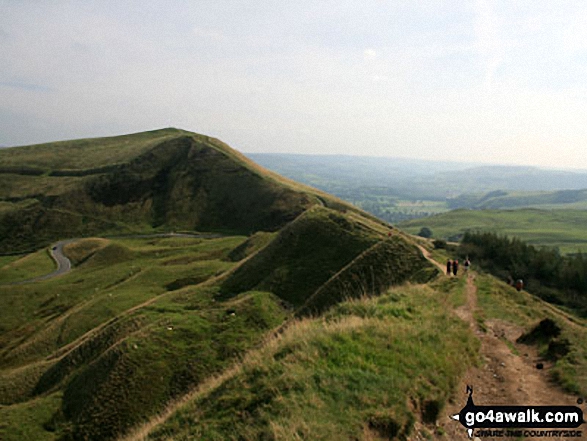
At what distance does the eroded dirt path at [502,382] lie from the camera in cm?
954

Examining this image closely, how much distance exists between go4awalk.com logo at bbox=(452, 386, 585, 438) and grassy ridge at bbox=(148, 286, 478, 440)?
30.2 inches

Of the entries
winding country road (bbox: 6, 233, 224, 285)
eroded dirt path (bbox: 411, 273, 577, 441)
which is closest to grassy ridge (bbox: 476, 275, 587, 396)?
eroded dirt path (bbox: 411, 273, 577, 441)

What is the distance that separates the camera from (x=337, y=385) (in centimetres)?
931

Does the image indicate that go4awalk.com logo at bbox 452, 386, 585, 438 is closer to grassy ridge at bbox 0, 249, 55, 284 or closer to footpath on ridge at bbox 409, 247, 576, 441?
footpath on ridge at bbox 409, 247, 576, 441

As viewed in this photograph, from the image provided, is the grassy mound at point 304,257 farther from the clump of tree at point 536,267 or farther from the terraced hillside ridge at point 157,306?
the clump of tree at point 536,267

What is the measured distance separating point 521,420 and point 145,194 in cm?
13869

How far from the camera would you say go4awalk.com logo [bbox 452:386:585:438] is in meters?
9.26

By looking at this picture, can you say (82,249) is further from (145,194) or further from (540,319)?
(540,319)

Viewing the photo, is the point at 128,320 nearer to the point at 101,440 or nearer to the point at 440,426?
the point at 101,440

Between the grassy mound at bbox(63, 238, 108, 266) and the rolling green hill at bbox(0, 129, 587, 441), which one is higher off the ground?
the rolling green hill at bbox(0, 129, 587, 441)

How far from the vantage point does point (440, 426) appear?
9.27 m

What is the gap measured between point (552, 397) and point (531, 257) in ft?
166

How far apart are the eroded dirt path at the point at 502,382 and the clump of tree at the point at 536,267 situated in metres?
28.9

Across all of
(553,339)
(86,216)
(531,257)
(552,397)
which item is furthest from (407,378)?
(86,216)
